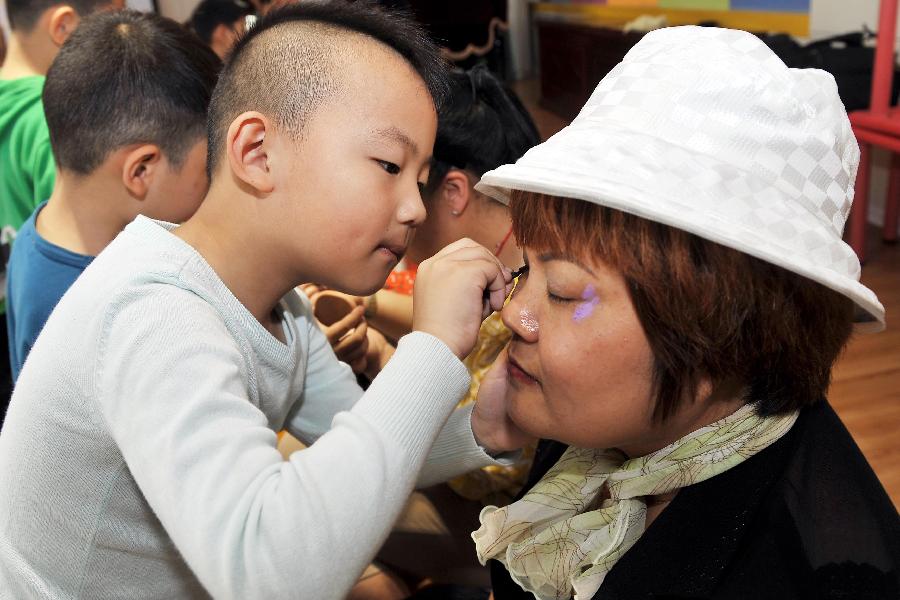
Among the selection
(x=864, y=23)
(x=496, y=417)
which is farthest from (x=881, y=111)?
(x=496, y=417)

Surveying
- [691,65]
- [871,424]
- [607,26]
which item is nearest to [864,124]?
[871,424]

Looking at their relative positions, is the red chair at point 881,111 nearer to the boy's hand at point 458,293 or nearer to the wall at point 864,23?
the wall at point 864,23

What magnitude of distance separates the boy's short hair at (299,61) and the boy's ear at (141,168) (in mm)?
427

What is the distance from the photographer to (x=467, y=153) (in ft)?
6.03

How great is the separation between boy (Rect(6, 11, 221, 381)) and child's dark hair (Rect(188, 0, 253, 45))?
223cm

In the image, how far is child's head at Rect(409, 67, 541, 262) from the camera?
5.93 ft

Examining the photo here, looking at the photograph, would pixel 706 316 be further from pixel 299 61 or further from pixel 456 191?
pixel 456 191

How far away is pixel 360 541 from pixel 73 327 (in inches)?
17.6

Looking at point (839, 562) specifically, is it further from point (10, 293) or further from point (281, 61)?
point (10, 293)

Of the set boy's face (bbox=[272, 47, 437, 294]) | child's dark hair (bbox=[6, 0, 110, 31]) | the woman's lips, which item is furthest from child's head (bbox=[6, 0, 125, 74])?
the woman's lips

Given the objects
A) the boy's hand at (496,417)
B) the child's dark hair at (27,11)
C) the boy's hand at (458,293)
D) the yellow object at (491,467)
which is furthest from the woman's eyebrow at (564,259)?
the child's dark hair at (27,11)

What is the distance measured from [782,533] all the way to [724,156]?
0.43 meters

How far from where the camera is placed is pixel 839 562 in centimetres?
91

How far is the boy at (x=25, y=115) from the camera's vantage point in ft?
7.65
